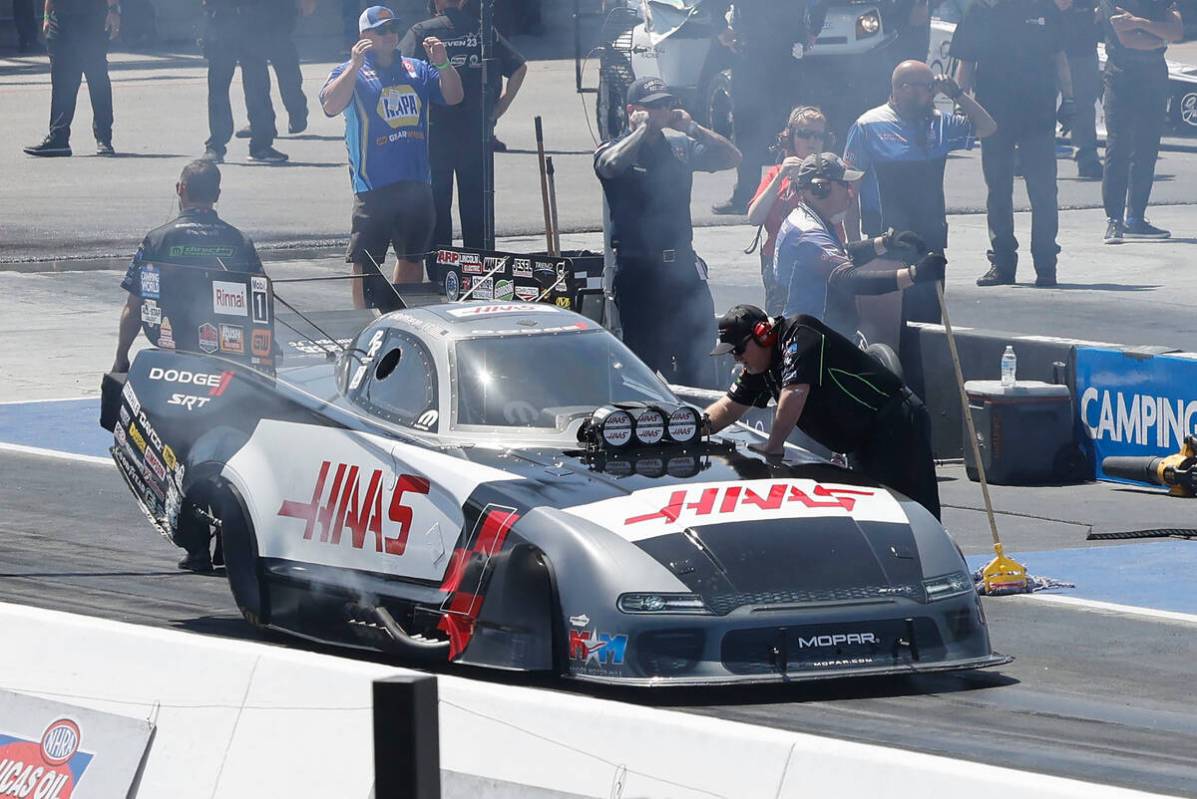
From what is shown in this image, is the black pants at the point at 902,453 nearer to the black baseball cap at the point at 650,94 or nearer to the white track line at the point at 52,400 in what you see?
the black baseball cap at the point at 650,94

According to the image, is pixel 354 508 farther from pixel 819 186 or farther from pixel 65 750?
pixel 819 186

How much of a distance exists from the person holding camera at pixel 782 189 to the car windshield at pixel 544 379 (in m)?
3.23

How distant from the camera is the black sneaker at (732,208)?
20.1 m

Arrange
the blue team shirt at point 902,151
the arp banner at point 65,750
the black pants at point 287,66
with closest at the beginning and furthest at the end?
the arp banner at point 65,750
the blue team shirt at point 902,151
the black pants at point 287,66

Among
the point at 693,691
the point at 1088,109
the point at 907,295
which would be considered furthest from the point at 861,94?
the point at 693,691

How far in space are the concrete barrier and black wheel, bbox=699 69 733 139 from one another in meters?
16.6

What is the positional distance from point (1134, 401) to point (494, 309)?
13.6 feet

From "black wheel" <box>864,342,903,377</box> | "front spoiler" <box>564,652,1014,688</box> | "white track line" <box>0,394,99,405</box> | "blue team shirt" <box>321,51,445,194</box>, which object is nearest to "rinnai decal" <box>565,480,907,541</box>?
"front spoiler" <box>564,652,1014,688</box>

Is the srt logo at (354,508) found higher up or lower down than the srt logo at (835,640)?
higher up

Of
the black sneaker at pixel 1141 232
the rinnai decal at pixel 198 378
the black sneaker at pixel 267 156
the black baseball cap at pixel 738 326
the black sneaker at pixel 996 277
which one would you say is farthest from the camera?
the black sneaker at pixel 267 156

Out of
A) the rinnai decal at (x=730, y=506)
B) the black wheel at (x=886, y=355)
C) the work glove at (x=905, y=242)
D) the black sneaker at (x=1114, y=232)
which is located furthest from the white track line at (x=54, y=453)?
the black sneaker at (x=1114, y=232)

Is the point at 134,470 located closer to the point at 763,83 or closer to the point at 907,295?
the point at 907,295

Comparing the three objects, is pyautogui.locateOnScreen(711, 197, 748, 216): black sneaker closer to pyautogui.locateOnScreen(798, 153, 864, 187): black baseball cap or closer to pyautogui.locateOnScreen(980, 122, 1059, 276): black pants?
pyautogui.locateOnScreen(980, 122, 1059, 276): black pants

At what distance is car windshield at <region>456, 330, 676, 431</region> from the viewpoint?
26.6 ft
